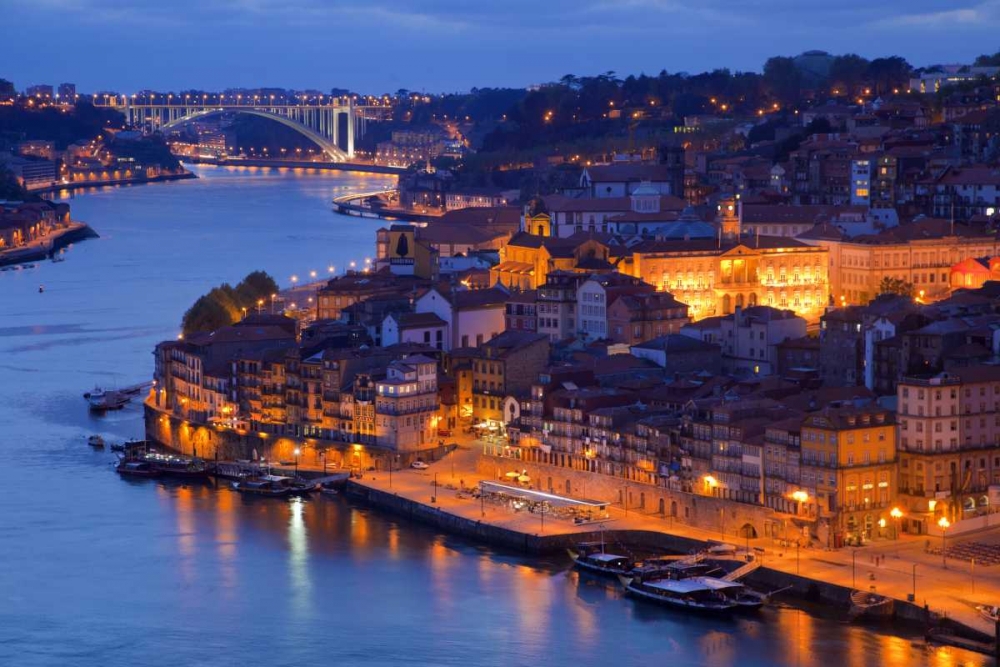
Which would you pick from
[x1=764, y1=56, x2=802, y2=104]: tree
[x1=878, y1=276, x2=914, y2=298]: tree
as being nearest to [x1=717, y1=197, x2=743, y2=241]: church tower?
[x1=878, y1=276, x2=914, y2=298]: tree

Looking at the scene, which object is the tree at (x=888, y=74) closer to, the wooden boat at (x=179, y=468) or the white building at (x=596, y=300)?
the white building at (x=596, y=300)

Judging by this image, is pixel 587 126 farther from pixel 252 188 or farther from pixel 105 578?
pixel 105 578

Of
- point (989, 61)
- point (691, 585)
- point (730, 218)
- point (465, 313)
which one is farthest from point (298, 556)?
point (989, 61)

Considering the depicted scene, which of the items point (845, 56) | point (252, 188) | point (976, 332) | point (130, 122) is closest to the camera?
point (976, 332)

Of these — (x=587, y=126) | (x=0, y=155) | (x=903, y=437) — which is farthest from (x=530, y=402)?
(x=0, y=155)

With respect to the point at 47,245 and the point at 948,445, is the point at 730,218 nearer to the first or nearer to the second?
the point at 948,445

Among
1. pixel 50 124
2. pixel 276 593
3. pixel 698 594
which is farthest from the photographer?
pixel 50 124

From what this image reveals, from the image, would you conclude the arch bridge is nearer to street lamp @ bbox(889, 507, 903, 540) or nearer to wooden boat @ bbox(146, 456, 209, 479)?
→ wooden boat @ bbox(146, 456, 209, 479)

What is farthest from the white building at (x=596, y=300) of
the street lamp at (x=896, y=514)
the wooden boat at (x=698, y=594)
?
the wooden boat at (x=698, y=594)
